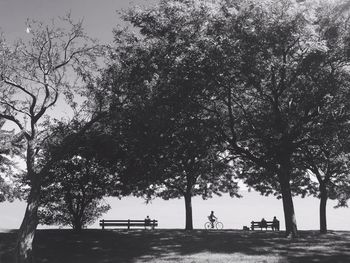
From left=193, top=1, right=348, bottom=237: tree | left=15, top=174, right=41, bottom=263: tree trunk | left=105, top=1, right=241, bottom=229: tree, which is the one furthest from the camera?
left=105, top=1, right=241, bottom=229: tree

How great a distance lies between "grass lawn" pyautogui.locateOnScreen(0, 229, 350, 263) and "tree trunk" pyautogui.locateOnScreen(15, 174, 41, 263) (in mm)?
1493

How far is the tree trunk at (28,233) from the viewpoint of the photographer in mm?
18014

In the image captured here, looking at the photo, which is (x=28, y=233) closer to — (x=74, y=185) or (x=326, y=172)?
(x=74, y=185)

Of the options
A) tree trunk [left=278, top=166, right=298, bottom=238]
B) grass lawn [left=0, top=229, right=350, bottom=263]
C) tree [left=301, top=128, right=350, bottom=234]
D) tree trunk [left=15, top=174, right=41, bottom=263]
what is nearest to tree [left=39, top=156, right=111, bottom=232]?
grass lawn [left=0, top=229, right=350, bottom=263]

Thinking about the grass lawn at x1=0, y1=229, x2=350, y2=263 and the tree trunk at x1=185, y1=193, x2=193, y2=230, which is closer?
the grass lawn at x1=0, y1=229, x2=350, y2=263

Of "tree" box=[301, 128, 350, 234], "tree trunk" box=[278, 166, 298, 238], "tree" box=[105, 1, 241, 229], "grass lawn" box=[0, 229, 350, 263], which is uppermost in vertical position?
"tree" box=[105, 1, 241, 229]

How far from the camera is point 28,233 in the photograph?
18.5m

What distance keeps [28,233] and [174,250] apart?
25.4 feet

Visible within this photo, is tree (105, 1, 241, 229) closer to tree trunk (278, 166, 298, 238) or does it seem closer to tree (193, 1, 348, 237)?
tree (193, 1, 348, 237)

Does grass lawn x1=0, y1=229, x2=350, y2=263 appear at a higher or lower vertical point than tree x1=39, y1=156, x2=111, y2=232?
lower

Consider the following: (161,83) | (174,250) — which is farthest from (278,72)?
(174,250)

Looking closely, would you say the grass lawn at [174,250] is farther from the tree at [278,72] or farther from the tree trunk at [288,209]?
the tree at [278,72]

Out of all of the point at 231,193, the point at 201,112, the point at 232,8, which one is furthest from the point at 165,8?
the point at 231,193

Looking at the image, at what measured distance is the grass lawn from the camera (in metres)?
17.1
